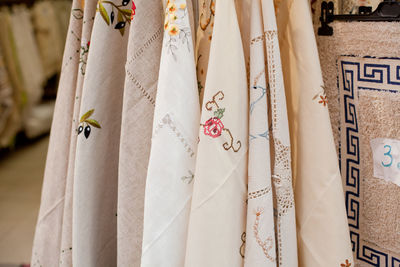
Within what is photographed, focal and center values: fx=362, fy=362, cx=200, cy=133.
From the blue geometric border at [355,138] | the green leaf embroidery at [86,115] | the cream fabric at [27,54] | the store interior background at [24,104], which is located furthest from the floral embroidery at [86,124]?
the cream fabric at [27,54]

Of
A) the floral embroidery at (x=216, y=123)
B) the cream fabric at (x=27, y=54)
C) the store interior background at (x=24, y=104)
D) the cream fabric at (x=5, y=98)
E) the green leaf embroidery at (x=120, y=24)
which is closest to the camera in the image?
the floral embroidery at (x=216, y=123)

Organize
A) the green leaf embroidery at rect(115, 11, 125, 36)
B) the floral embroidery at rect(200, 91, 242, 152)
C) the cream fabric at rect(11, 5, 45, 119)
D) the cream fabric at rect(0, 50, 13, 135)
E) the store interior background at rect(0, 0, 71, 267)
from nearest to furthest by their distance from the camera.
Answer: the floral embroidery at rect(200, 91, 242, 152) → the green leaf embroidery at rect(115, 11, 125, 36) → the store interior background at rect(0, 0, 71, 267) → the cream fabric at rect(0, 50, 13, 135) → the cream fabric at rect(11, 5, 45, 119)

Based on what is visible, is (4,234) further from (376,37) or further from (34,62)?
(376,37)

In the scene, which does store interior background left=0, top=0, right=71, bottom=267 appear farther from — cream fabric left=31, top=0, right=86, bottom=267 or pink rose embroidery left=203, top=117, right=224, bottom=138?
pink rose embroidery left=203, top=117, right=224, bottom=138

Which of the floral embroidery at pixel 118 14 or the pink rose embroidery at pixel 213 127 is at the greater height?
the floral embroidery at pixel 118 14

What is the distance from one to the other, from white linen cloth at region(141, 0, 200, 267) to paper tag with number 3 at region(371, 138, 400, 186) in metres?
0.22

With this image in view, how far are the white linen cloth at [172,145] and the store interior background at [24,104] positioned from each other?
1.36 meters

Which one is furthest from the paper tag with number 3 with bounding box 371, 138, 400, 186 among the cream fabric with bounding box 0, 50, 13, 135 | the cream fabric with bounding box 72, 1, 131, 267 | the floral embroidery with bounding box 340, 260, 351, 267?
the cream fabric with bounding box 0, 50, 13, 135

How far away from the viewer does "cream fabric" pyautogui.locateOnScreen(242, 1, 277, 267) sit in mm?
381

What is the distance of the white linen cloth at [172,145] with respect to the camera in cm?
39

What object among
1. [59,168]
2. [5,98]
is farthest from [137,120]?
[5,98]

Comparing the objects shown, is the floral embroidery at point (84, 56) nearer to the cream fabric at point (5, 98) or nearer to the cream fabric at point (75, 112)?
the cream fabric at point (75, 112)

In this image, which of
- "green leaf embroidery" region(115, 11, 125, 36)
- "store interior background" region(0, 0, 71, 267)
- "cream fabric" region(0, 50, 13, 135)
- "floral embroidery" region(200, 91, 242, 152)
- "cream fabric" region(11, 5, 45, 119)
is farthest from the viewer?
"cream fabric" region(11, 5, 45, 119)

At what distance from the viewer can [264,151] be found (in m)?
0.38
